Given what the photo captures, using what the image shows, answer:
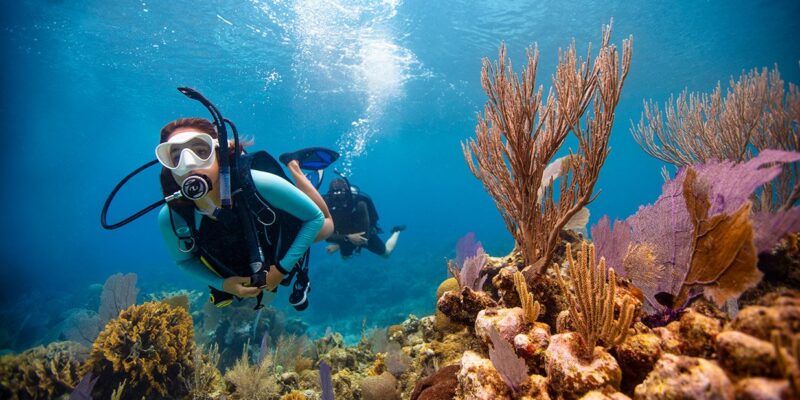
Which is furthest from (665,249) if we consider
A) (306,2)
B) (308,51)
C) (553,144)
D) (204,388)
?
(308,51)

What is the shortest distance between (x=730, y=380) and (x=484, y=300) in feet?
6.70

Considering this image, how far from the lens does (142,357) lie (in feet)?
14.3

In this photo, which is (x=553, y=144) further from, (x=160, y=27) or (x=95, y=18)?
(x=95, y=18)

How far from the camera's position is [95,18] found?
52.7 ft

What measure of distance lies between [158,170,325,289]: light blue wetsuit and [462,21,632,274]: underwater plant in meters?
1.99

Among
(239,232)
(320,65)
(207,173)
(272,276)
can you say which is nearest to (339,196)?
(239,232)

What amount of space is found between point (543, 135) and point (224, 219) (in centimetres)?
346

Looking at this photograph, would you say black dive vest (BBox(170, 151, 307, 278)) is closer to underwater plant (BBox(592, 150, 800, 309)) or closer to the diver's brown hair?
the diver's brown hair

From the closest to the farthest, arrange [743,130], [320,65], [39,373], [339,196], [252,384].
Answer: [39,373] < [252,384] < [743,130] < [339,196] < [320,65]

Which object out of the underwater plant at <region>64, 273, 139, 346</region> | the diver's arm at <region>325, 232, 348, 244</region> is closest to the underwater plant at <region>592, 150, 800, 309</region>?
the diver's arm at <region>325, 232, 348, 244</region>

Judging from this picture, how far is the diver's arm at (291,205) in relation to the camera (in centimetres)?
334

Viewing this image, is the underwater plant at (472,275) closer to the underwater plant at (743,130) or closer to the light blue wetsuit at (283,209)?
the light blue wetsuit at (283,209)

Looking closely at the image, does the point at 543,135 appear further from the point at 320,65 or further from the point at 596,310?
the point at 320,65

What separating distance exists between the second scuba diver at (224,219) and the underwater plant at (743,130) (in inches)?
183
